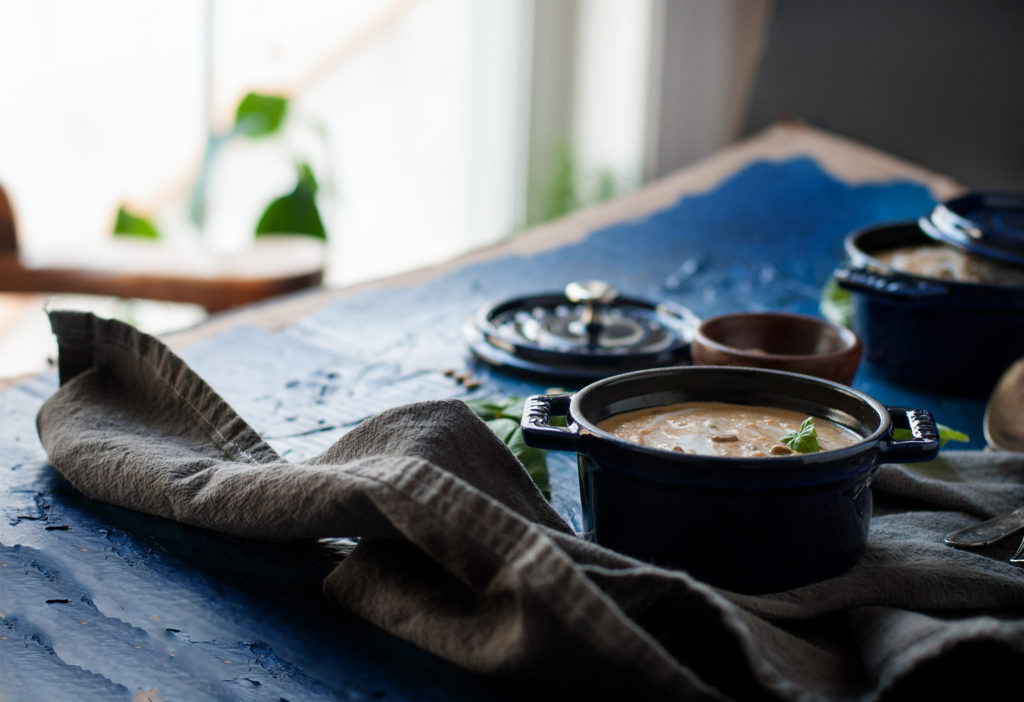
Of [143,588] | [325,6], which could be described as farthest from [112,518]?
[325,6]

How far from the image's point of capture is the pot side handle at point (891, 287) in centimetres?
107

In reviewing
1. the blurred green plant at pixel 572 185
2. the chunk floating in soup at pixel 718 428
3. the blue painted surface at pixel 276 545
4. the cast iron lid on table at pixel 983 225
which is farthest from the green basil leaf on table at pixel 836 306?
the blurred green plant at pixel 572 185

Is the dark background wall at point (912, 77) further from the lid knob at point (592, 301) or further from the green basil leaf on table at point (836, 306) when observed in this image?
the lid knob at point (592, 301)

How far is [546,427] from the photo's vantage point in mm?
704

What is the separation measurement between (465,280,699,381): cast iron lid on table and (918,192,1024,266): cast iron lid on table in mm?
284

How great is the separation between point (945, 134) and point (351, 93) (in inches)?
70.0

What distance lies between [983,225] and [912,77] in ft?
7.75

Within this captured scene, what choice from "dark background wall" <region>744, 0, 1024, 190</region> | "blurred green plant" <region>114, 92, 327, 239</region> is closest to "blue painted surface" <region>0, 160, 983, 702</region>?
"blurred green plant" <region>114, 92, 327, 239</region>

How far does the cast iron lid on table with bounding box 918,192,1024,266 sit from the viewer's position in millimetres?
1066

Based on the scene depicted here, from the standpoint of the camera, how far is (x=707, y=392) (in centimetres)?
80

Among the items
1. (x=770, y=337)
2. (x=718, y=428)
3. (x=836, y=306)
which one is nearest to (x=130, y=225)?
(x=836, y=306)

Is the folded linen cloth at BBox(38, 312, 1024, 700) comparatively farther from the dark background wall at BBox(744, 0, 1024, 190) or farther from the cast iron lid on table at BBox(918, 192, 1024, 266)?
the dark background wall at BBox(744, 0, 1024, 190)

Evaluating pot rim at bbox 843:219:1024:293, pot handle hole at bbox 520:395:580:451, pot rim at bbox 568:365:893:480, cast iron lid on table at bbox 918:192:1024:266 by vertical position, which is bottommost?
pot handle hole at bbox 520:395:580:451

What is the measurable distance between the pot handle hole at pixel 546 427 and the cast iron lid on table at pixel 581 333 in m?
0.35
